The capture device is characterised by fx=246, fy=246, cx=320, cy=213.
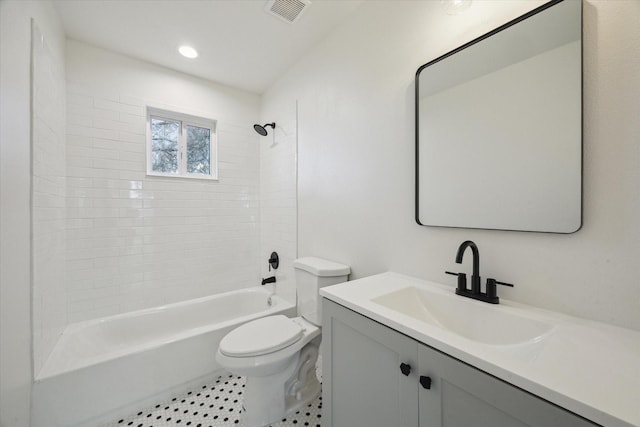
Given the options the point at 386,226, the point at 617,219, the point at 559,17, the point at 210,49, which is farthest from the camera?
the point at 210,49

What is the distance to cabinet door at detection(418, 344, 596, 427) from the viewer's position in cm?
53

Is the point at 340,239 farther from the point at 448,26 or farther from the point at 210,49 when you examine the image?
the point at 210,49

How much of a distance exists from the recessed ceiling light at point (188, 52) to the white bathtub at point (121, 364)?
224 cm

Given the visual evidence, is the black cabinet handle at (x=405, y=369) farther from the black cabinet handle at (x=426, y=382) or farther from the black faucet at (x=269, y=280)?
the black faucet at (x=269, y=280)

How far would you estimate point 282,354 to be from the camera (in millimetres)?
1414

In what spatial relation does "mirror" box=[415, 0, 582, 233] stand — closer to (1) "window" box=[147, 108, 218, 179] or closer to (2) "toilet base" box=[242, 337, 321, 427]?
(2) "toilet base" box=[242, 337, 321, 427]

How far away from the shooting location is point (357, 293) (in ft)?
3.62

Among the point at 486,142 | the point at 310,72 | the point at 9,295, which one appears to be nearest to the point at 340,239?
the point at 486,142

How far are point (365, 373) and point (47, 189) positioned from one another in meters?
2.09

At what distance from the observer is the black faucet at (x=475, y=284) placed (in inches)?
38.1

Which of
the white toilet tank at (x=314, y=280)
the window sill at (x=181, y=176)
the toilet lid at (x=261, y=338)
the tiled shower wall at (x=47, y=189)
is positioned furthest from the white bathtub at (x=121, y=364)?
the window sill at (x=181, y=176)

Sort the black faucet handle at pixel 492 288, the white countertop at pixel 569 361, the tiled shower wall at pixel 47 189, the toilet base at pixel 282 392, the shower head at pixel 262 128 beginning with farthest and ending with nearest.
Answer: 1. the shower head at pixel 262 128
2. the toilet base at pixel 282 392
3. the tiled shower wall at pixel 47 189
4. the black faucet handle at pixel 492 288
5. the white countertop at pixel 569 361

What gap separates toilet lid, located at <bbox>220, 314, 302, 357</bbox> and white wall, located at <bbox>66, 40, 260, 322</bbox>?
119cm

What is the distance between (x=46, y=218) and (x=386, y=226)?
2051 millimetres
